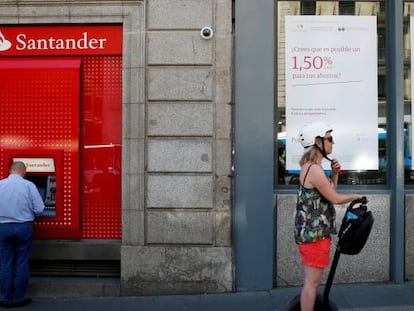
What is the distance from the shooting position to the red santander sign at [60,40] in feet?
21.9

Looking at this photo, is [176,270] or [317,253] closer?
[317,253]

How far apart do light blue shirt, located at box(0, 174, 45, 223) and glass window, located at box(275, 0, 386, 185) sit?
9.52 feet

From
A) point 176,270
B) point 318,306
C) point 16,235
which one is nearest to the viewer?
point 318,306

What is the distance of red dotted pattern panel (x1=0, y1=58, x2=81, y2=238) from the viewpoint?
6664mm

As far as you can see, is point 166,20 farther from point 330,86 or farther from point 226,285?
point 226,285

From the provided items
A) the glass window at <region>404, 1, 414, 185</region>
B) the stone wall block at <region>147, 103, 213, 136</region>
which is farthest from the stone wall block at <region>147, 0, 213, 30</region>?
the glass window at <region>404, 1, 414, 185</region>

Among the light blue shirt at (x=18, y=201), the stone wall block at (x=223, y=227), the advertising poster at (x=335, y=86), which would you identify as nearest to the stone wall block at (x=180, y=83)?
the advertising poster at (x=335, y=86)

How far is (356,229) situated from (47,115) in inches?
163

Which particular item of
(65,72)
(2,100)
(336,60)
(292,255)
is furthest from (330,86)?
(2,100)

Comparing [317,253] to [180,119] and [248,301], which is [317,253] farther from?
[180,119]

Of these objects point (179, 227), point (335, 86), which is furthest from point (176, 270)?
point (335, 86)

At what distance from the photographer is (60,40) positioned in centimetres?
672

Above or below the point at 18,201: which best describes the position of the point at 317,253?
below

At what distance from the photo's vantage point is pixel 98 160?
677 centimetres
